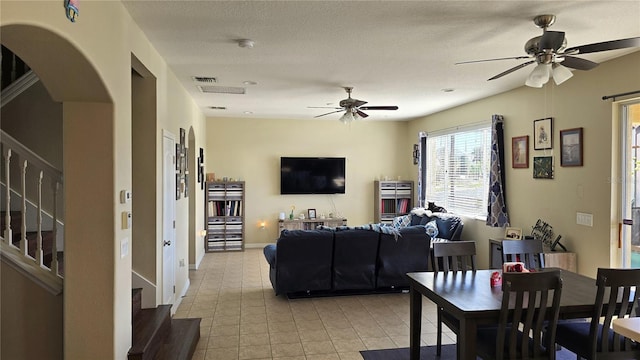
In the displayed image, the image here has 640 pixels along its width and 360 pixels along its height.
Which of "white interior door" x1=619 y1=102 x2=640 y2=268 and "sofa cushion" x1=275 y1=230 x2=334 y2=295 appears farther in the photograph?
"sofa cushion" x1=275 y1=230 x2=334 y2=295

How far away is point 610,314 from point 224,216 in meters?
6.76

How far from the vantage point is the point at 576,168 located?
4.56 m

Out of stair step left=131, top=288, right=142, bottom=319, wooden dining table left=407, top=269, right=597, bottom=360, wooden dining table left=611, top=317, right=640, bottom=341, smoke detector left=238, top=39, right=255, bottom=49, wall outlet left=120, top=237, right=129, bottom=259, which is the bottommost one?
stair step left=131, top=288, right=142, bottom=319

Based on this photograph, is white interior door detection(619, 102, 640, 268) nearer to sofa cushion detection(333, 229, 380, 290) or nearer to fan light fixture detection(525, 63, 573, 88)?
fan light fixture detection(525, 63, 573, 88)

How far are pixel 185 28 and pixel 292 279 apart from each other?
3.11m

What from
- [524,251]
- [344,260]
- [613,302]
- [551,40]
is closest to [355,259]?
[344,260]

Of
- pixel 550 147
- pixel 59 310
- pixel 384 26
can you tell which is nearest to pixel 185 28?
pixel 384 26

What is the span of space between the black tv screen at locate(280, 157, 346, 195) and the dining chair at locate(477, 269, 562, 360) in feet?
20.3

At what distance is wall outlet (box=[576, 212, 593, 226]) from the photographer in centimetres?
435

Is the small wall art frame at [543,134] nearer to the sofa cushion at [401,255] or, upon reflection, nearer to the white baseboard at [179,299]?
the sofa cushion at [401,255]

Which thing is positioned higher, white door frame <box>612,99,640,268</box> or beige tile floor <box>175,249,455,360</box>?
white door frame <box>612,99,640,268</box>

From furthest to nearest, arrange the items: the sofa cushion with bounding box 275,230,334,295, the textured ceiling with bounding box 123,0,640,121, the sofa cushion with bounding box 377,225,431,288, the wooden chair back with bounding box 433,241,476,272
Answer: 1. the sofa cushion with bounding box 377,225,431,288
2. the sofa cushion with bounding box 275,230,334,295
3. the wooden chair back with bounding box 433,241,476,272
4. the textured ceiling with bounding box 123,0,640,121

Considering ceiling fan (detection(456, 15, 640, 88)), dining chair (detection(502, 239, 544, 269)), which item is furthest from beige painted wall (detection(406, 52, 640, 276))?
ceiling fan (detection(456, 15, 640, 88))

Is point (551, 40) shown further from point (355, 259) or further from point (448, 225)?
point (448, 225)
